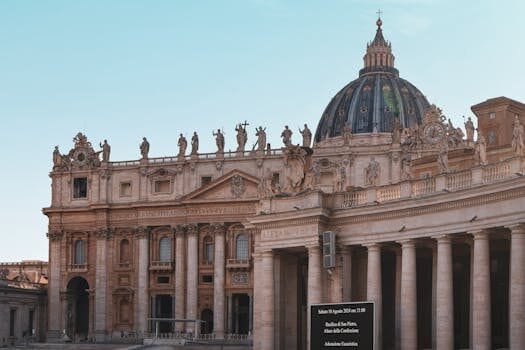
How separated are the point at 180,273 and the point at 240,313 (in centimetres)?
718

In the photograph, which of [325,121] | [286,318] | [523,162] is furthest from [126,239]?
[523,162]

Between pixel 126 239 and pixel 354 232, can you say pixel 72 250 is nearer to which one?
pixel 126 239

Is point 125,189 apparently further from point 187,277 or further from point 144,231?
point 187,277

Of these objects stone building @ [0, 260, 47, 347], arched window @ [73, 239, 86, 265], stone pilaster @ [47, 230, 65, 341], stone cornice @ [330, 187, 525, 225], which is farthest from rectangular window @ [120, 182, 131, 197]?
stone cornice @ [330, 187, 525, 225]

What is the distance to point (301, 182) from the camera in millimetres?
49969

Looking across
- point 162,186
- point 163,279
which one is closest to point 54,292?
point 163,279

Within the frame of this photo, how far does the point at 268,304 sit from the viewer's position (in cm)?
4891

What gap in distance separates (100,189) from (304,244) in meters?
69.7

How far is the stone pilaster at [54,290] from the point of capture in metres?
115

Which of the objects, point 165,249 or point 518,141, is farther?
point 165,249

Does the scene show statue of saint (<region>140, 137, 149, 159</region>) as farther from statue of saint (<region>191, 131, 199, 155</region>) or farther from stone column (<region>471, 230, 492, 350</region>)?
stone column (<region>471, 230, 492, 350</region>)

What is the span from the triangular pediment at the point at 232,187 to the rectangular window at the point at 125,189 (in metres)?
8.65

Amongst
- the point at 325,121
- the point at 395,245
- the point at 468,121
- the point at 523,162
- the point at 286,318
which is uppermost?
the point at 325,121

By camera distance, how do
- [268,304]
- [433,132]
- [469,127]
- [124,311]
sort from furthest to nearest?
[124,311]
[433,132]
[469,127]
[268,304]
